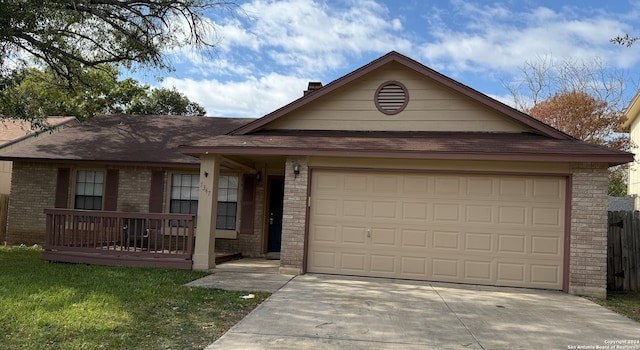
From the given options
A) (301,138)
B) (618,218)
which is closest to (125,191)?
(301,138)

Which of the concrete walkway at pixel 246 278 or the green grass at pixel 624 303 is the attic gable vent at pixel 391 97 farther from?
the green grass at pixel 624 303

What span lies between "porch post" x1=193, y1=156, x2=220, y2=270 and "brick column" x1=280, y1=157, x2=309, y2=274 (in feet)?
5.44

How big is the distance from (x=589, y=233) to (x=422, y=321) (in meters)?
4.69

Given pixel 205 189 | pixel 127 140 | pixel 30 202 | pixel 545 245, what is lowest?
pixel 545 245

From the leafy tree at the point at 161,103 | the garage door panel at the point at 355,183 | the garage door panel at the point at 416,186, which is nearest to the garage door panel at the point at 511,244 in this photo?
the garage door panel at the point at 416,186

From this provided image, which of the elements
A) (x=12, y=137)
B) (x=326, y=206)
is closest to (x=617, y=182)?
(x=326, y=206)

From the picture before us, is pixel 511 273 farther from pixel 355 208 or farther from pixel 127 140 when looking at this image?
pixel 127 140

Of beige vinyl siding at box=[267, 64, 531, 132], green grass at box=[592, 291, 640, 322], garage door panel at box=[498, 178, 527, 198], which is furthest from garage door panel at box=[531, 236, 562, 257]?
beige vinyl siding at box=[267, 64, 531, 132]

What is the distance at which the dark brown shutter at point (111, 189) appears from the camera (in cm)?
1347

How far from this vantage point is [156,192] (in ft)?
43.6

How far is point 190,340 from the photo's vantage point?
17.2 ft

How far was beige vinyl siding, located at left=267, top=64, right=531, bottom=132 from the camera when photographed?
10453 millimetres

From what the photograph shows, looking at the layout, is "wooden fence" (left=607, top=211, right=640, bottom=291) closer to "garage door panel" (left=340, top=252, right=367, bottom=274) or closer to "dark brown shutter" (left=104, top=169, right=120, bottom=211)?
"garage door panel" (left=340, top=252, right=367, bottom=274)

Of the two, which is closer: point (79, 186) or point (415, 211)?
point (415, 211)
